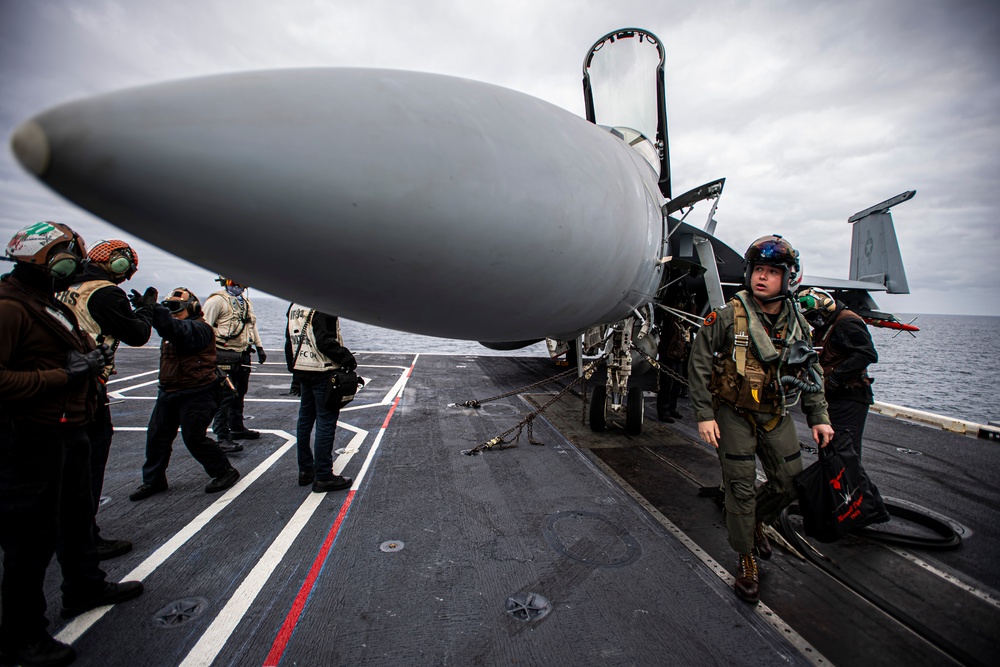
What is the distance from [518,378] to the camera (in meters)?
8.69

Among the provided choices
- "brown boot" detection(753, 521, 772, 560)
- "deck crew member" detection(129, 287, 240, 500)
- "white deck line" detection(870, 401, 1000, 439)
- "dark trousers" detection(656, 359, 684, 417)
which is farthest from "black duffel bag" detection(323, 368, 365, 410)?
"white deck line" detection(870, 401, 1000, 439)

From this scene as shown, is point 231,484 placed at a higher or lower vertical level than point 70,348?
lower

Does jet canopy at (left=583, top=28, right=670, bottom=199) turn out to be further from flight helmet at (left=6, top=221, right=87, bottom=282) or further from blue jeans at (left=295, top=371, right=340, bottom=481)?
flight helmet at (left=6, top=221, right=87, bottom=282)

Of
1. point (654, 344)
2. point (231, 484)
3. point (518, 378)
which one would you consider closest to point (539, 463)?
point (654, 344)

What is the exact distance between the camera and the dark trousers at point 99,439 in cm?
204

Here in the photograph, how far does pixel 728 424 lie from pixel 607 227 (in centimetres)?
153

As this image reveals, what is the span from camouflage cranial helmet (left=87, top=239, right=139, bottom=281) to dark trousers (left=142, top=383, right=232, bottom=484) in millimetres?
981

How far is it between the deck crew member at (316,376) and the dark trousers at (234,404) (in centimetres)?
140

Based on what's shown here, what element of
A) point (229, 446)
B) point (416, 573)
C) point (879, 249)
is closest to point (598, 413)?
point (416, 573)

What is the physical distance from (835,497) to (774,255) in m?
1.22

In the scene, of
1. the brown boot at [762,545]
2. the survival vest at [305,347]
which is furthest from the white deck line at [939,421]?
the survival vest at [305,347]

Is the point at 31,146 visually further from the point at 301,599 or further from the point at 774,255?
the point at 774,255

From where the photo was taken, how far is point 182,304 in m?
2.97

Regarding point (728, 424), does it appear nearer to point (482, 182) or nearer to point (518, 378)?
point (482, 182)
